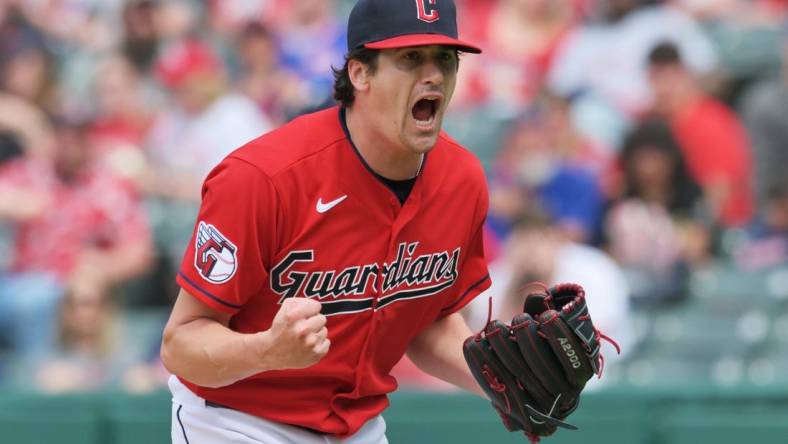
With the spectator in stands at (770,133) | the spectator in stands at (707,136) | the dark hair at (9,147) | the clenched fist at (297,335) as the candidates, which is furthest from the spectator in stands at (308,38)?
the clenched fist at (297,335)

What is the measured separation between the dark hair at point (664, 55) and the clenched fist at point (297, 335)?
16.6ft

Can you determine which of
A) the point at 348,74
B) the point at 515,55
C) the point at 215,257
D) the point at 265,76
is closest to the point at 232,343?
the point at 215,257

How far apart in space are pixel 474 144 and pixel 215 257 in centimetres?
507

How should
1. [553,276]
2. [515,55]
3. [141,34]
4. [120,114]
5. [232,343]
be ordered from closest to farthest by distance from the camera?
[232,343] < [553,276] < [515,55] < [120,114] < [141,34]

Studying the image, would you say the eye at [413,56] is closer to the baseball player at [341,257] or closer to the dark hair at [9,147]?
the baseball player at [341,257]

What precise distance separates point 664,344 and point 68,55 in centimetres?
511

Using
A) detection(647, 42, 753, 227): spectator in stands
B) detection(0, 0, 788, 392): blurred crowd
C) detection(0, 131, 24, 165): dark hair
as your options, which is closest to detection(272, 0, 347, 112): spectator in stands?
detection(0, 0, 788, 392): blurred crowd

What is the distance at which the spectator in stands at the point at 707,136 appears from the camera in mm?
7219

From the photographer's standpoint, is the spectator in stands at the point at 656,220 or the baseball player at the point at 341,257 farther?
the spectator in stands at the point at 656,220

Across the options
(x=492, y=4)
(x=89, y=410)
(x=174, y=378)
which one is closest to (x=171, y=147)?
(x=492, y=4)

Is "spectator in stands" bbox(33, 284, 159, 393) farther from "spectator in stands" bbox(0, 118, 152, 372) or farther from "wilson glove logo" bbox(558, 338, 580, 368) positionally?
"wilson glove logo" bbox(558, 338, 580, 368)

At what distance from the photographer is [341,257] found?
336 centimetres

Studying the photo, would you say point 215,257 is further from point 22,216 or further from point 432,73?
point 22,216

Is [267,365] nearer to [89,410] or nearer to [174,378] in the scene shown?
[174,378]
